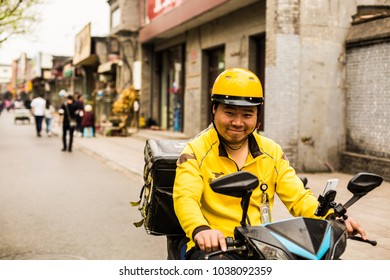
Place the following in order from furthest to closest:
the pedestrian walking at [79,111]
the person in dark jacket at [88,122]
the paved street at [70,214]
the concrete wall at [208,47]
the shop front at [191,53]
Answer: the person in dark jacket at [88,122] → the pedestrian walking at [79,111] → the shop front at [191,53] → the concrete wall at [208,47] → the paved street at [70,214]

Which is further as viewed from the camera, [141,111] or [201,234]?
[141,111]

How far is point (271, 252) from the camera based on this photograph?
210 centimetres

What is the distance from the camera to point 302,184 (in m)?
2.83

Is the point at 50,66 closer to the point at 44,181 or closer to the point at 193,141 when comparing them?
the point at 44,181

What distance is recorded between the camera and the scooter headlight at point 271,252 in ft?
6.86

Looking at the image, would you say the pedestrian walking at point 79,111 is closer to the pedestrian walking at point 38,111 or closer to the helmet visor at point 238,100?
the pedestrian walking at point 38,111

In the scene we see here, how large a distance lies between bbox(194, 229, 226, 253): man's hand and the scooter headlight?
0.16 metres

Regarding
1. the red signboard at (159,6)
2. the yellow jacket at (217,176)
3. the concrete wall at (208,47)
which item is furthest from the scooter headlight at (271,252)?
the red signboard at (159,6)

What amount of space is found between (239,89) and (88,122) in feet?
67.0

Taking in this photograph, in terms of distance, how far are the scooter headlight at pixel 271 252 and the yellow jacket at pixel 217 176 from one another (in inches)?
15.6

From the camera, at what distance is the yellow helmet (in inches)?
97.6

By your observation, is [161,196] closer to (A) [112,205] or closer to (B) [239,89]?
(B) [239,89]

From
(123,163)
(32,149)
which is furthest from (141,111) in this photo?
(123,163)
